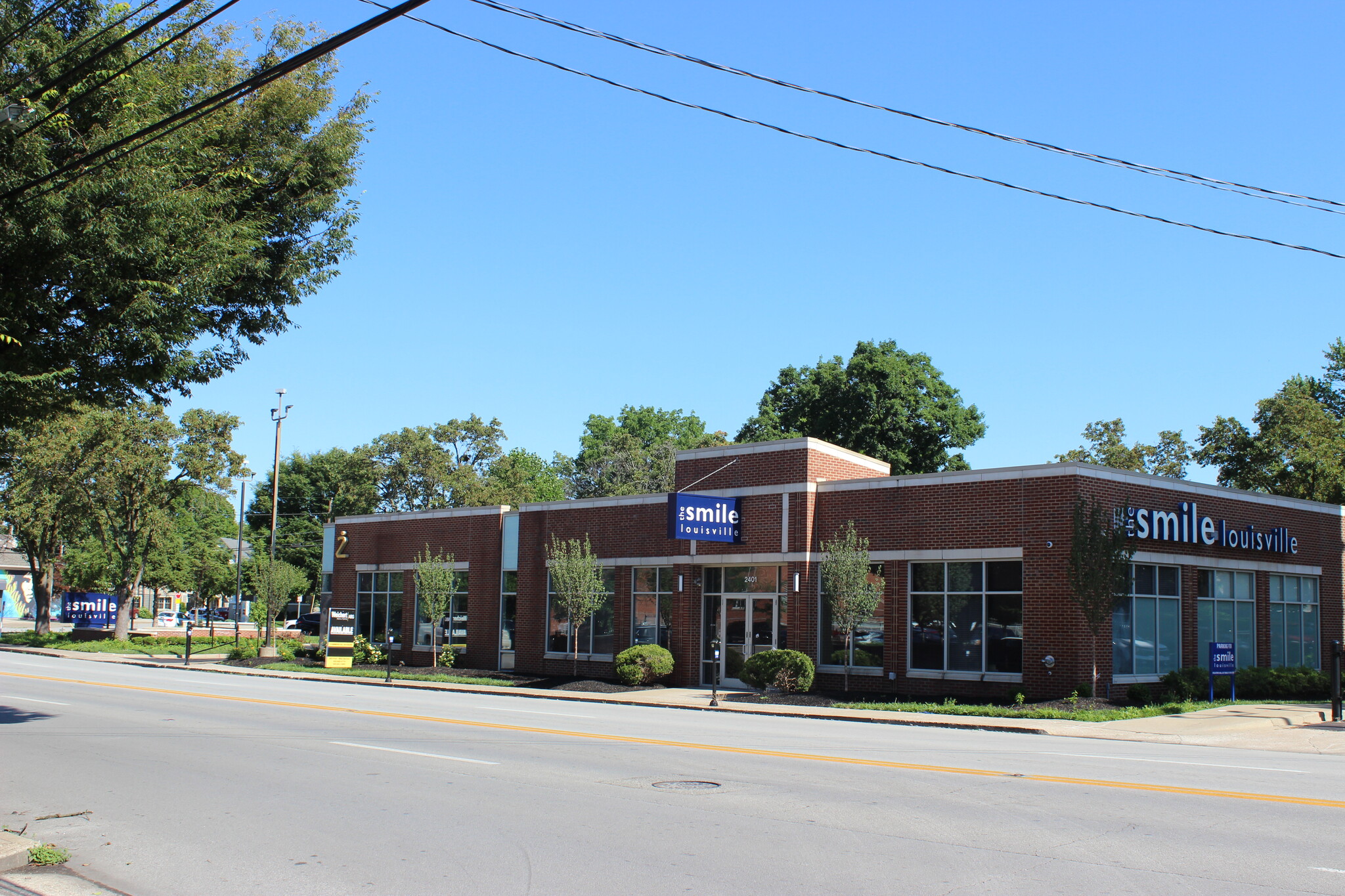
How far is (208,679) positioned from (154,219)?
2295 cm

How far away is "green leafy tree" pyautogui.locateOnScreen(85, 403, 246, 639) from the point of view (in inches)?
2025

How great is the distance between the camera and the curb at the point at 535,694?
2055 centimetres

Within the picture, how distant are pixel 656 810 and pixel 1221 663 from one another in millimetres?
17780

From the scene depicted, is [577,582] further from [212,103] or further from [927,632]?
[212,103]

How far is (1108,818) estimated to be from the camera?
10.0m

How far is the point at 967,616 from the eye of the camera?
82.9 feet

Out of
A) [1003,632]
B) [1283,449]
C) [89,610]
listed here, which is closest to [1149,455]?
[1283,449]

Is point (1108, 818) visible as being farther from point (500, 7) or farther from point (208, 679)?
point (208, 679)

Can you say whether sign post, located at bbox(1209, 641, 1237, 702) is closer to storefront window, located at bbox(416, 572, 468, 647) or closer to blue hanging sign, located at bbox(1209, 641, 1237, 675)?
blue hanging sign, located at bbox(1209, 641, 1237, 675)

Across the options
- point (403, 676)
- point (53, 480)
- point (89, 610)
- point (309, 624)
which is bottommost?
point (309, 624)

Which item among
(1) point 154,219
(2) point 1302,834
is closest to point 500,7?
(1) point 154,219

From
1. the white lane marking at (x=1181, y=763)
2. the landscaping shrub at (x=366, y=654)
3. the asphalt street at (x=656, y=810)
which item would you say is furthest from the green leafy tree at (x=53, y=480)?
the white lane marking at (x=1181, y=763)

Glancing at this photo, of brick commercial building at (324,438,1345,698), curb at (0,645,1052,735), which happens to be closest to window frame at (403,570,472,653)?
brick commercial building at (324,438,1345,698)

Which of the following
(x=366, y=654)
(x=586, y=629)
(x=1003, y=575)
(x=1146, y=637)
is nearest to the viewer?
(x=1003, y=575)
